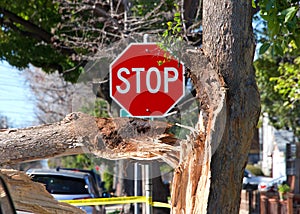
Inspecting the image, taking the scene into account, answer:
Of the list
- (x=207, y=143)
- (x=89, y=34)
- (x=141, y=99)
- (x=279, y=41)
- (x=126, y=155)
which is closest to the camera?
(x=207, y=143)

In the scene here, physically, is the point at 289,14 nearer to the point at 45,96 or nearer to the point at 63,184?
the point at 63,184

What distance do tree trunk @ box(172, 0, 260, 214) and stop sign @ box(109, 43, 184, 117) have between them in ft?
4.74

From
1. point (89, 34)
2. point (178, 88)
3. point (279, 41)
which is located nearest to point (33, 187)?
point (178, 88)

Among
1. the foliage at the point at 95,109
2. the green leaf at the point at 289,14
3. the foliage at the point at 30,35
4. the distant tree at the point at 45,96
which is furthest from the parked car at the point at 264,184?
the green leaf at the point at 289,14

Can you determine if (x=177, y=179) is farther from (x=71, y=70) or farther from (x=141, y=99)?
(x=71, y=70)

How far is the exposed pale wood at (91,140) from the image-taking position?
4.80 meters

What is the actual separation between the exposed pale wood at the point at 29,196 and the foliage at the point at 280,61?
2.52m

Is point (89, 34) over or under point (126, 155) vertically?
over

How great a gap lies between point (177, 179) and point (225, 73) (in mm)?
859

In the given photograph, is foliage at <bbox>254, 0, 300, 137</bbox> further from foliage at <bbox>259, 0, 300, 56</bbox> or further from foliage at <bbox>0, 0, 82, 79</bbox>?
foliage at <bbox>0, 0, 82, 79</bbox>

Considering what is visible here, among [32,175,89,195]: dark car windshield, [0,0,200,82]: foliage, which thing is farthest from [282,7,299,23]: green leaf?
[32,175,89,195]: dark car windshield

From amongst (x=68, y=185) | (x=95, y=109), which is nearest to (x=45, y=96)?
(x=95, y=109)

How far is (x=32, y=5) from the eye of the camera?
16.2 meters

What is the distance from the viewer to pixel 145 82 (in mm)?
6602
